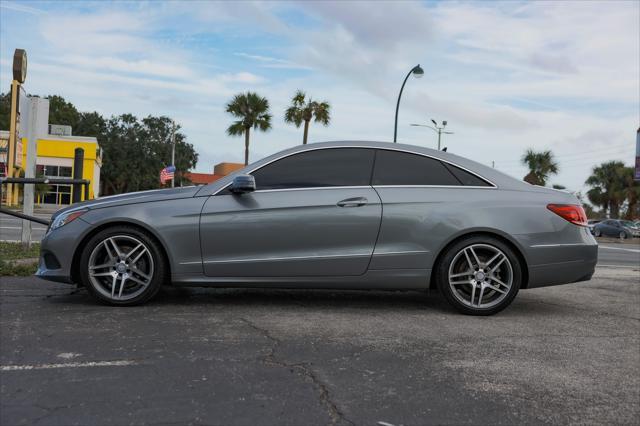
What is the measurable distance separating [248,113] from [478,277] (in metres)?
37.1

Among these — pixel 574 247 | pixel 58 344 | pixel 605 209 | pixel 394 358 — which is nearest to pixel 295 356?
pixel 394 358

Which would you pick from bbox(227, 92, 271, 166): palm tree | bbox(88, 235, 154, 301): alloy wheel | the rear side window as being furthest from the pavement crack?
bbox(227, 92, 271, 166): palm tree

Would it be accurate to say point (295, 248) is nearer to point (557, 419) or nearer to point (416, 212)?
point (416, 212)

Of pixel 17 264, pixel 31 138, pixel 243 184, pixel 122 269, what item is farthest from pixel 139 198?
pixel 31 138

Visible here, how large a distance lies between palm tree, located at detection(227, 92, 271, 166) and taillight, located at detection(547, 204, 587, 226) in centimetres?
3643

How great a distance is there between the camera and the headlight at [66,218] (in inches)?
204

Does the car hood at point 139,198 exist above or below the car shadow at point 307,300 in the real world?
above

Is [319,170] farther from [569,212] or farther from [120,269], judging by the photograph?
[569,212]

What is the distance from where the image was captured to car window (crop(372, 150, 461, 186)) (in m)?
5.37

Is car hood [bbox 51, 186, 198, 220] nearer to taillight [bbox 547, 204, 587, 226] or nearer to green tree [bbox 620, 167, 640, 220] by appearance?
taillight [bbox 547, 204, 587, 226]

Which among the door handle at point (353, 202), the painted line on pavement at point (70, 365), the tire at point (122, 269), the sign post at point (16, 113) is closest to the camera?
the painted line on pavement at point (70, 365)

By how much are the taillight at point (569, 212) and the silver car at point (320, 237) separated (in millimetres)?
13

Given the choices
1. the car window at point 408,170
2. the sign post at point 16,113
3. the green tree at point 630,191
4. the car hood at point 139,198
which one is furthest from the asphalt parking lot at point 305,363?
the green tree at point 630,191

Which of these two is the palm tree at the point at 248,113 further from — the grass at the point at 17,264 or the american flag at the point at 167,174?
the grass at the point at 17,264
